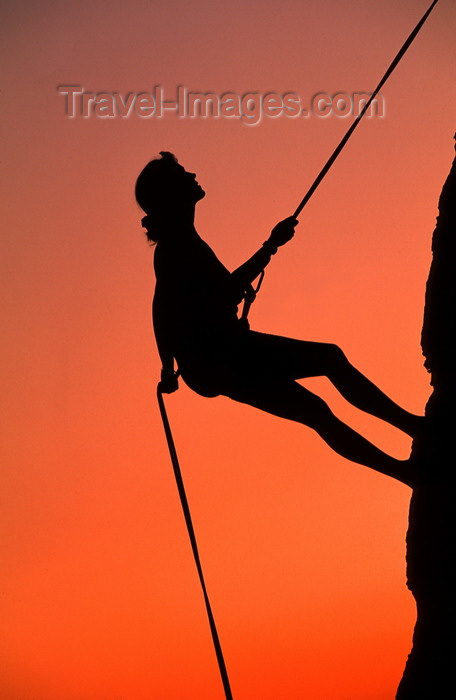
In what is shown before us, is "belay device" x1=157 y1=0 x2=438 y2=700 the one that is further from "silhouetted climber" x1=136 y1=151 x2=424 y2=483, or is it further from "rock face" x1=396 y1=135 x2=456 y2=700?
"rock face" x1=396 y1=135 x2=456 y2=700

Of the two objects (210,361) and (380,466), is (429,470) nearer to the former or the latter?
(380,466)

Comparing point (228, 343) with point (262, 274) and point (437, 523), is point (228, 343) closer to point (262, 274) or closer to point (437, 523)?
point (262, 274)

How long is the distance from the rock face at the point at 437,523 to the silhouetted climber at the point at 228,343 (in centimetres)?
40

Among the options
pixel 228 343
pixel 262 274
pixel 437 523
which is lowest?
pixel 437 523

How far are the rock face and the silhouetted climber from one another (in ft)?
1.30

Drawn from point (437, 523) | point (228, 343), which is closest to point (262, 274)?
point (228, 343)

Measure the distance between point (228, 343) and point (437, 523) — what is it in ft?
5.05

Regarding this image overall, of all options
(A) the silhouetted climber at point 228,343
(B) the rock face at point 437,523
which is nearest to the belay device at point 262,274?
(A) the silhouetted climber at point 228,343

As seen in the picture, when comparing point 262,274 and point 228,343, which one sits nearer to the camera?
point 228,343

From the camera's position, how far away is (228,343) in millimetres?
4992

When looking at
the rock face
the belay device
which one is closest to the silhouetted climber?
the belay device

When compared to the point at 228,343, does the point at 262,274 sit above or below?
above

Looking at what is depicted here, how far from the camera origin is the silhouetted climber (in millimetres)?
4789

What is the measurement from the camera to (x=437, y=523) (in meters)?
5.15
